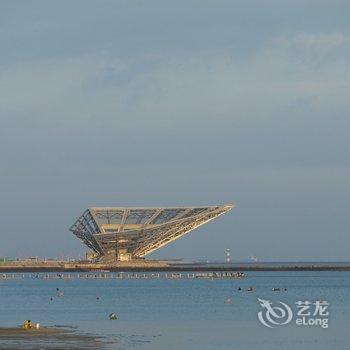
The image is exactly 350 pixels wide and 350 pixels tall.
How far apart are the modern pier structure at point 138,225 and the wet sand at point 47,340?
112537 mm

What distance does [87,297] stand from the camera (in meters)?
107

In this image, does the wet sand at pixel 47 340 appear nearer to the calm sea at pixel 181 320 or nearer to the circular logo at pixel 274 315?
the calm sea at pixel 181 320

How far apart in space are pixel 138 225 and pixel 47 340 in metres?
126

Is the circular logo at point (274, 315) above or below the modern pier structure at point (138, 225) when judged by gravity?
below

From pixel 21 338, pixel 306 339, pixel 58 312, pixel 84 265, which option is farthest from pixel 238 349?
pixel 84 265

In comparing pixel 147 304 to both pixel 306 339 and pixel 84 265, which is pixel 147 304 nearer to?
pixel 306 339

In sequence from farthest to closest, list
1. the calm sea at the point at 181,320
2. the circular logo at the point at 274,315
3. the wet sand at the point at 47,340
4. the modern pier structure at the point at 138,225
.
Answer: the modern pier structure at the point at 138,225, the circular logo at the point at 274,315, the calm sea at the point at 181,320, the wet sand at the point at 47,340

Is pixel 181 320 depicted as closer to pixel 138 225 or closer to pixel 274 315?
pixel 274 315

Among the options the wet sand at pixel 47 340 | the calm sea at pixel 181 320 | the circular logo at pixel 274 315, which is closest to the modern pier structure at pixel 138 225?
the calm sea at pixel 181 320

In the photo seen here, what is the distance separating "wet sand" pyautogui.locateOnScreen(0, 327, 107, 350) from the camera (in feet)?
161

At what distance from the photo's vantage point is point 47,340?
5250cm

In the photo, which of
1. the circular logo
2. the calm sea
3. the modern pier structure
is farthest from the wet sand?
the modern pier structure

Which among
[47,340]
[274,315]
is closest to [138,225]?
[274,315]

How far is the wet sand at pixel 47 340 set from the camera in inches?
1937
